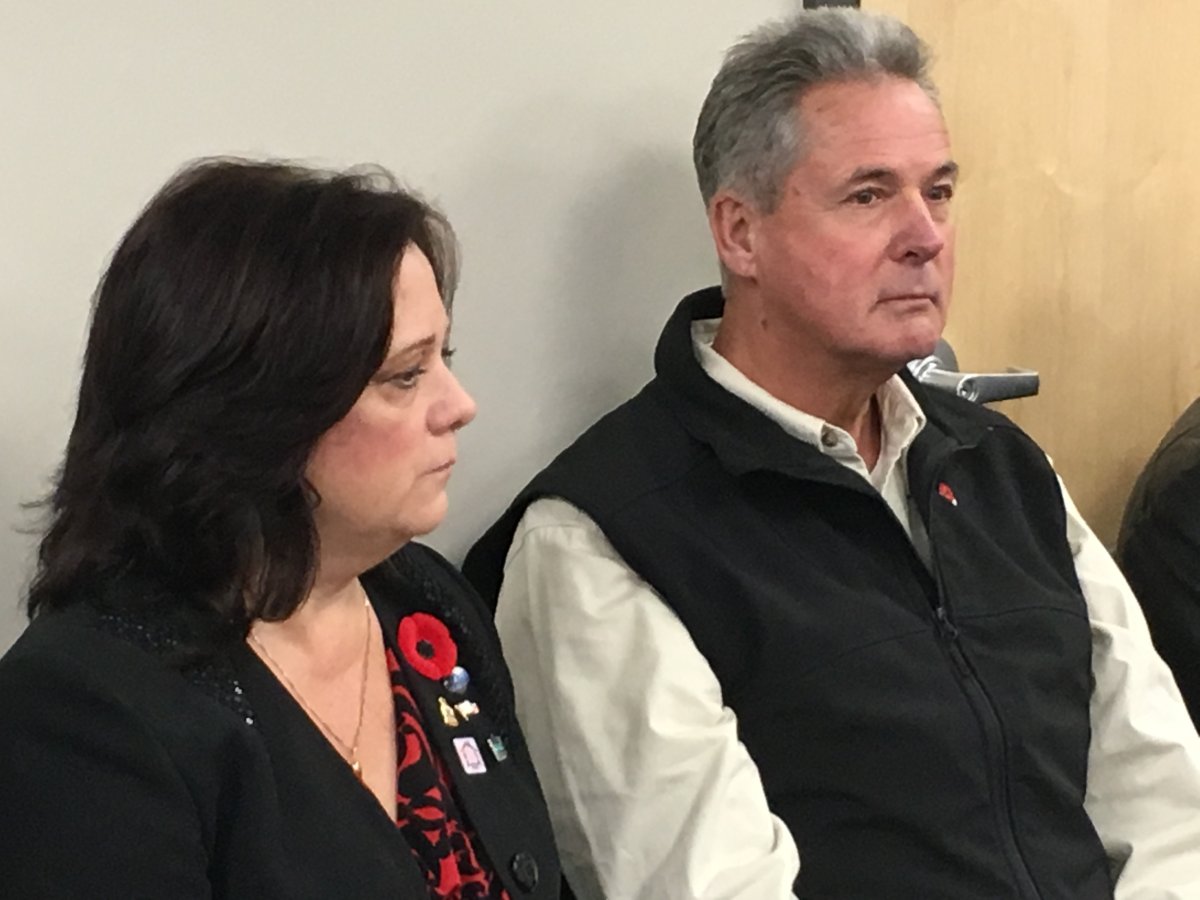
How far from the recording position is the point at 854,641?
139 centimetres

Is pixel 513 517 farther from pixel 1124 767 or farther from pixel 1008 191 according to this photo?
pixel 1008 191

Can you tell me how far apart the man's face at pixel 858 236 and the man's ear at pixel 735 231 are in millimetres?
23

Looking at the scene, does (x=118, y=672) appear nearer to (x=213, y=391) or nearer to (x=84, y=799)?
(x=84, y=799)

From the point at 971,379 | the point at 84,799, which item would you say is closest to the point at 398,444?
the point at 84,799

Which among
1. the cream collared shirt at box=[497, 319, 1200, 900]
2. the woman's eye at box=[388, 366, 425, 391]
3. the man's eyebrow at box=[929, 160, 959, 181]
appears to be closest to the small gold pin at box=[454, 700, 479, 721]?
the cream collared shirt at box=[497, 319, 1200, 900]

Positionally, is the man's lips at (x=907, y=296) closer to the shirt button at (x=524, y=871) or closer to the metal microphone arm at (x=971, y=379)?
the metal microphone arm at (x=971, y=379)

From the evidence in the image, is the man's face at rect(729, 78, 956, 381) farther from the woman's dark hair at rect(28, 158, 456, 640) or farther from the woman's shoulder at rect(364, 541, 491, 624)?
the woman's dark hair at rect(28, 158, 456, 640)

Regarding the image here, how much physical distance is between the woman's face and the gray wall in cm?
29

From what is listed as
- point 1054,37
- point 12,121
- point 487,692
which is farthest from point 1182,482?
point 12,121

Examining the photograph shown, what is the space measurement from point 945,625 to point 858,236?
40 centimetres

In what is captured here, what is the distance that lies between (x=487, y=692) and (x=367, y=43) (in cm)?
60

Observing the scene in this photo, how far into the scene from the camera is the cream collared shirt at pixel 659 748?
4.27 feet

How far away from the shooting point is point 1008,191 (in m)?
1.97

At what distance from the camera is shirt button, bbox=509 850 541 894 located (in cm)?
114
